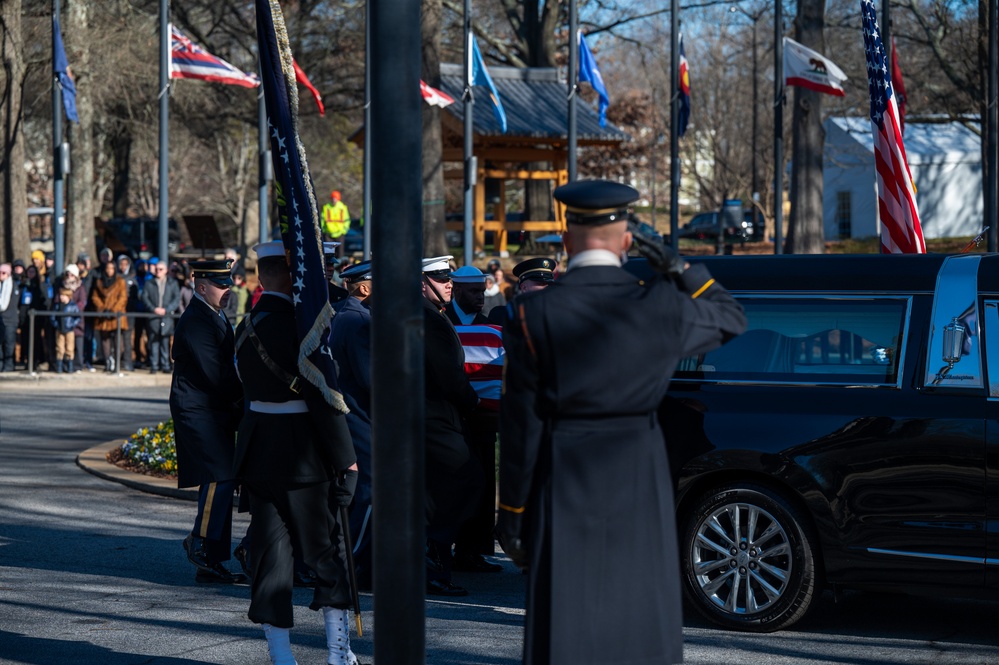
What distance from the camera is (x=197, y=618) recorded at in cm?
766

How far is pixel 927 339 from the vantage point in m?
7.01

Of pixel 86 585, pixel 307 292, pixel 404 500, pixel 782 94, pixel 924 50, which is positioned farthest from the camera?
pixel 924 50

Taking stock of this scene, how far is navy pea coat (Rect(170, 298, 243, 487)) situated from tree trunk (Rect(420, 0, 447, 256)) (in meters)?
19.3

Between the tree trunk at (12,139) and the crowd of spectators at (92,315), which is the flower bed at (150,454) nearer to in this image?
the crowd of spectators at (92,315)

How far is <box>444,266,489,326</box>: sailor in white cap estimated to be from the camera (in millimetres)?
9727

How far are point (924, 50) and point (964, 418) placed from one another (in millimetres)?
43620

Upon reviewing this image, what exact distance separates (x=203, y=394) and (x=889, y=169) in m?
5.68

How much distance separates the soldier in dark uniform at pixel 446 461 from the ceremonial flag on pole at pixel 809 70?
1726cm

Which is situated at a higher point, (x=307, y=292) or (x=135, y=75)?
(x=135, y=75)

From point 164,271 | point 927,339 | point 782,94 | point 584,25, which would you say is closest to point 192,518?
point 927,339

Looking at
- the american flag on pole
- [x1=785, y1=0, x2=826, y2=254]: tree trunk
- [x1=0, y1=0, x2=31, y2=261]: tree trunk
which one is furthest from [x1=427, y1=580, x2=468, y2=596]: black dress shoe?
[x1=0, y1=0, x2=31, y2=261]: tree trunk

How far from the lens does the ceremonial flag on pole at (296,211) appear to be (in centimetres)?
609

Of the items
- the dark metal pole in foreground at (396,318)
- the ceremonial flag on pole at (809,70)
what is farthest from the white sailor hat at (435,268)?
the ceremonial flag on pole at (809,70)

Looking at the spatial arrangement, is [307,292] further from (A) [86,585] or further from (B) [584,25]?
(B) [584,25]
